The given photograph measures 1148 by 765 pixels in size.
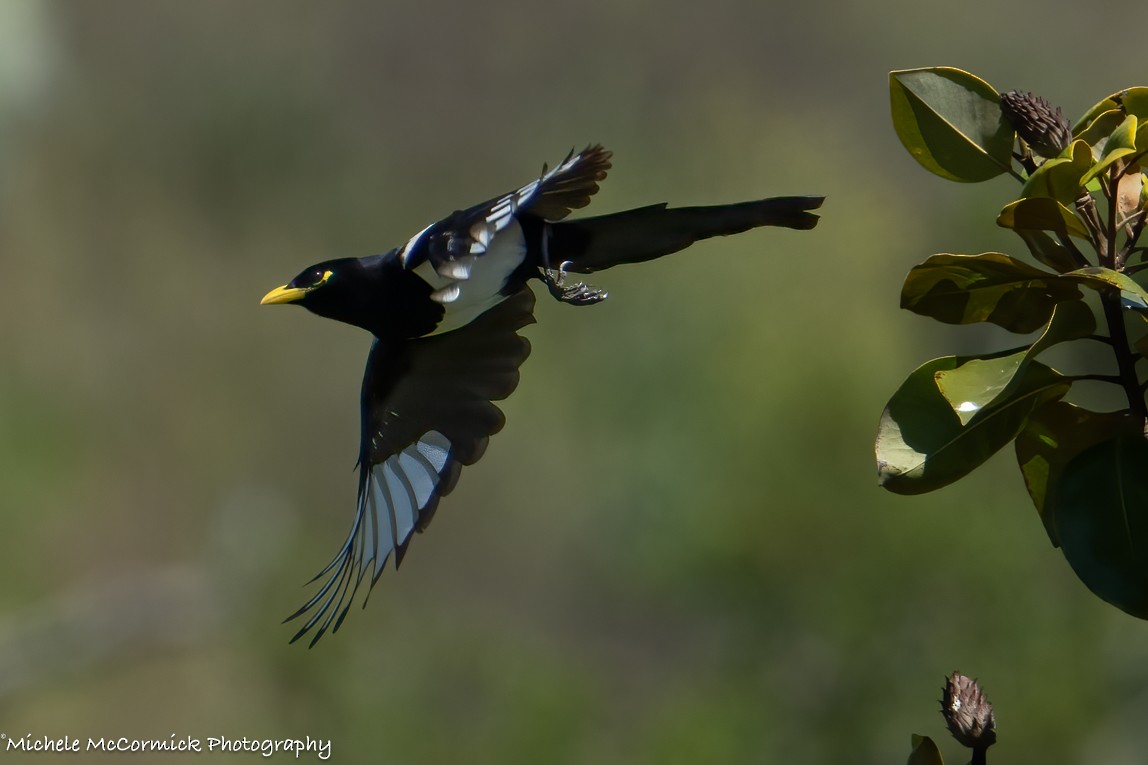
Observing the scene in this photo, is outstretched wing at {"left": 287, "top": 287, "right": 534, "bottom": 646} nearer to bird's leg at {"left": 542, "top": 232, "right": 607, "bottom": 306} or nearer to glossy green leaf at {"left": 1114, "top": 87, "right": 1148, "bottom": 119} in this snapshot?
bird's leg at {"left": 542, "top": 232, "right": 607, "bottom": 306}

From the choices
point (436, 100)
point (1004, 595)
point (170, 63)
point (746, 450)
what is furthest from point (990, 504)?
point (170, 63)

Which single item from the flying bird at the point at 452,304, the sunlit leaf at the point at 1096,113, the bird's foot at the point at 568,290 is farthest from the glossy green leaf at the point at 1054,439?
the bird's foot at the point at 568,290

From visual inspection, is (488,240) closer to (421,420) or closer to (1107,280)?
(421,420)

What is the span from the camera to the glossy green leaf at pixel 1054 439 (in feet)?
5.27

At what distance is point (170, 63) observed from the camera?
17484 millimetres

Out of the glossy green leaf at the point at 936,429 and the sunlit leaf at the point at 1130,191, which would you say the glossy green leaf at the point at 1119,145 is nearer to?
the sunlit leaf at the point at 1130,191

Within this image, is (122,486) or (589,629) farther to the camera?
(122,486)

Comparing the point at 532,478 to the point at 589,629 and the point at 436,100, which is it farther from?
the point at 436,100

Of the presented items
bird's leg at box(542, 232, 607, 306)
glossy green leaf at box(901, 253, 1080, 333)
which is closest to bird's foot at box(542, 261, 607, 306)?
bird's leg at box(542, 232, 607, 306)

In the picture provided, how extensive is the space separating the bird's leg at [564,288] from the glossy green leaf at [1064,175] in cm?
65

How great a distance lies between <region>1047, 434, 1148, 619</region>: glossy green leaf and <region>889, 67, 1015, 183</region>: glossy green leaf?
14.8 inches

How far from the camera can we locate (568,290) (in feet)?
6.96

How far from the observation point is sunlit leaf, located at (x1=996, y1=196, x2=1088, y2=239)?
1488 mm

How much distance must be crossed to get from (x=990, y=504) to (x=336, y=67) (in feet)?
36.5
